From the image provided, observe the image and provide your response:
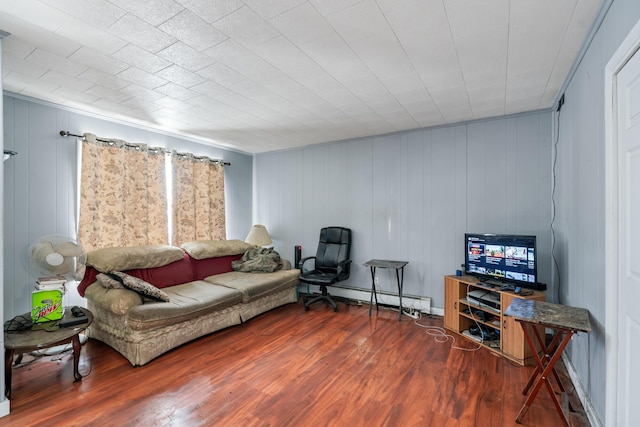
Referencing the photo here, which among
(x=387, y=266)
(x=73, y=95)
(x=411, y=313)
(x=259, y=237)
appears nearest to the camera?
(x=73, y=95)

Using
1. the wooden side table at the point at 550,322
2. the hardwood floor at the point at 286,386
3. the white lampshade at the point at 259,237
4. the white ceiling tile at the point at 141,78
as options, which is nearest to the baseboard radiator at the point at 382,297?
the hardwood floor at the point at 286,386

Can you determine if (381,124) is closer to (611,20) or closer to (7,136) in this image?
(611,20)

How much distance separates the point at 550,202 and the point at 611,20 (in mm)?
2050

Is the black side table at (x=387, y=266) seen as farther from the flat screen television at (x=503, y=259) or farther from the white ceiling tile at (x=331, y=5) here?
the white ceiling tile at (x=331, y=5)

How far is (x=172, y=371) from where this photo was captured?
8.01ft

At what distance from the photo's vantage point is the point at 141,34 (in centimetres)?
183

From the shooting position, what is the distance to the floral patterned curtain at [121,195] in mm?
3213

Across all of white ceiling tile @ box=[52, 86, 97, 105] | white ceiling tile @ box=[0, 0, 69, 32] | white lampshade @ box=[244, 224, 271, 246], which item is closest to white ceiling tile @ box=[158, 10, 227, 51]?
white ceiling tile @ box=[0, 0, 69, 32]

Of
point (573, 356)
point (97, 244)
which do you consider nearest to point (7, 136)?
point (97, 244)

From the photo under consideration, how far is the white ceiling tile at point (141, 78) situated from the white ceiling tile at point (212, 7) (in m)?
1.00

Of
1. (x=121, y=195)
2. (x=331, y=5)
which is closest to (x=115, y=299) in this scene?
(x=121, y=195)

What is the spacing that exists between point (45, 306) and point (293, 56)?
267 cm

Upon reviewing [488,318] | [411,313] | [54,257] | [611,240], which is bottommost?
[411,313]

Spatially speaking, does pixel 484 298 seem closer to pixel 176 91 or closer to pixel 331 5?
pixel 331 5
